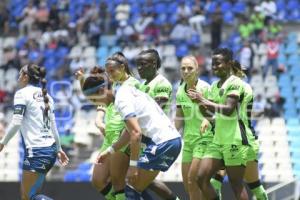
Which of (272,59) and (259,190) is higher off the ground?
(272,59)

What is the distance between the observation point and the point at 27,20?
2709cm

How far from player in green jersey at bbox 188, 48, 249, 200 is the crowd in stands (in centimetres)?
1077

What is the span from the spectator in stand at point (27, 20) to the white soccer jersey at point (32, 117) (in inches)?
628

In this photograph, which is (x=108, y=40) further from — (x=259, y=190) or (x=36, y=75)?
(x=259, y=190)

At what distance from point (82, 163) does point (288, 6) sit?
8939 mm

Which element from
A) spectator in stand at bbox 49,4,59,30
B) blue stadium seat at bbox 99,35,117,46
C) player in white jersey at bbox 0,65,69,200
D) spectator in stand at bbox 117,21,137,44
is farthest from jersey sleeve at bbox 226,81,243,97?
spectator in stand at bbox 49,4,59,30

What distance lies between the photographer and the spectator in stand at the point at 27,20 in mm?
27062

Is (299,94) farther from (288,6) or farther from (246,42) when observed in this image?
(288,6)

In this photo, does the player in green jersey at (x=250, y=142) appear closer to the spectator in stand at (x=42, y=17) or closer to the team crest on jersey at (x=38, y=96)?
the team crest on jersey at (x=38, y=96)

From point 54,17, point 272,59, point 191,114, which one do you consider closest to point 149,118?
point 191,114

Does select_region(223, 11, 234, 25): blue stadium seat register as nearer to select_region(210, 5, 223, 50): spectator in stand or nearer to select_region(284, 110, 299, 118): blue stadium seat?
select_region(210, 5, 223, 50): spectator in stand

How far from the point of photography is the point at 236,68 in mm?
11453

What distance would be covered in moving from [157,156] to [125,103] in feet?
2.41

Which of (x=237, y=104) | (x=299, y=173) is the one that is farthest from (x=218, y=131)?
(x=299, y=173)
